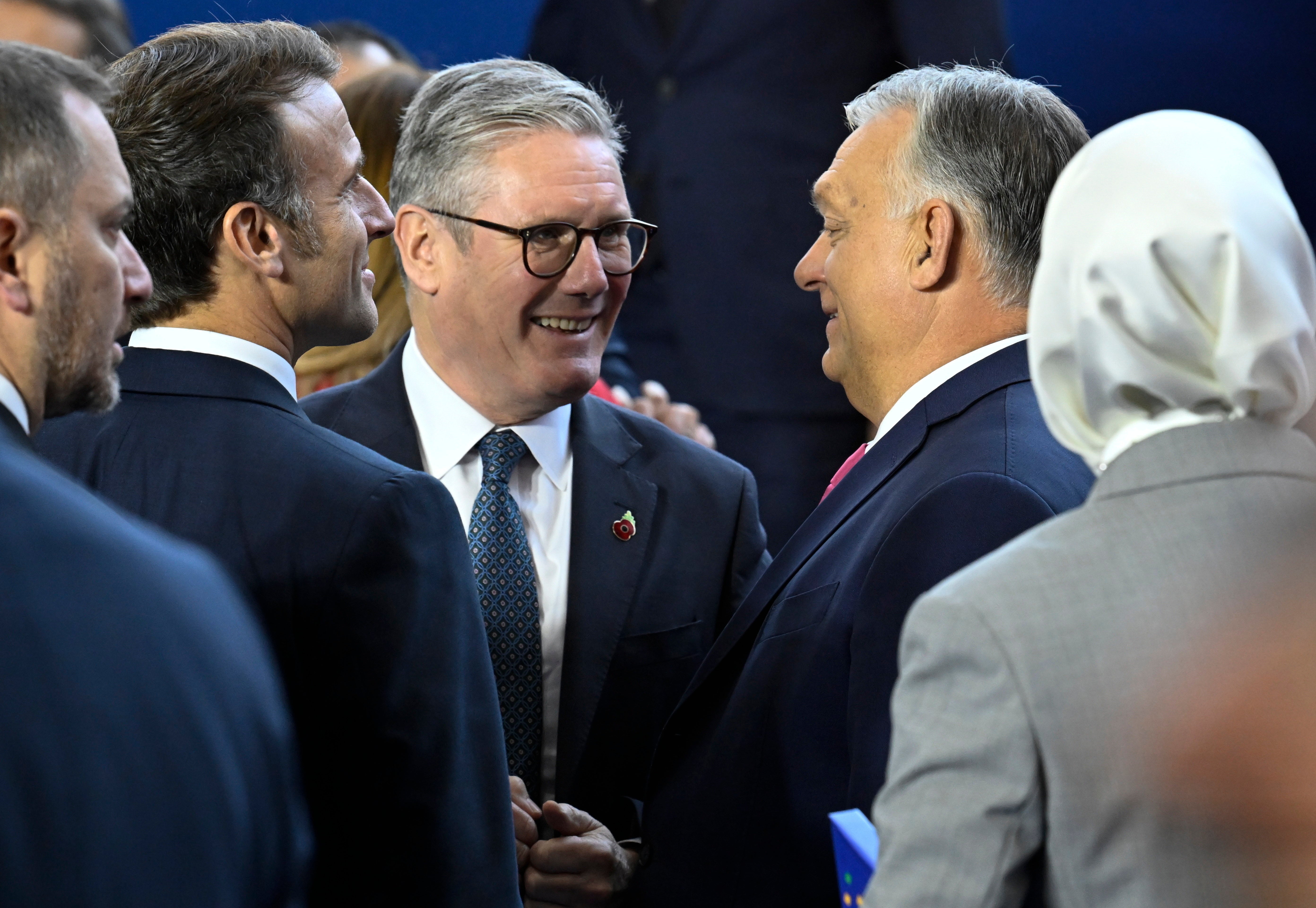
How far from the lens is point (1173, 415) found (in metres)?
1.23

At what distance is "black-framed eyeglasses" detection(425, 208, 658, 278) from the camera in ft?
7.91

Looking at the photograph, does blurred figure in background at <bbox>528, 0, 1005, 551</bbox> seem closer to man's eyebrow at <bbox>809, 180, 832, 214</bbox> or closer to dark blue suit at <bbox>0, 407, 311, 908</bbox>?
man's eyebrow at <bbox>809, 180, 832, 214</bbox>

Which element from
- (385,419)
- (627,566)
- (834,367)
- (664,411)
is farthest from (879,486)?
(664,411)

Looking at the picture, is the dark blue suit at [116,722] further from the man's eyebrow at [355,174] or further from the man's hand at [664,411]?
the man's hand at [664,411]

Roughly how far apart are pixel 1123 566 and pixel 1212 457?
124 millimetres

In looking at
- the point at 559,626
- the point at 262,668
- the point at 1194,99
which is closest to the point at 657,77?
the point at 1194,99

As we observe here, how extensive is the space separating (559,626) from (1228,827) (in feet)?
4.42

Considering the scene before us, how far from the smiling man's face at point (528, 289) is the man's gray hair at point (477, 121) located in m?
0.02

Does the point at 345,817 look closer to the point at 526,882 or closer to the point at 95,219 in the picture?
the point at 526,882

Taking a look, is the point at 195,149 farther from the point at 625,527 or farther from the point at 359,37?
the point at 359,37

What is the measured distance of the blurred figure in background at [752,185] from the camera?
13.5ft

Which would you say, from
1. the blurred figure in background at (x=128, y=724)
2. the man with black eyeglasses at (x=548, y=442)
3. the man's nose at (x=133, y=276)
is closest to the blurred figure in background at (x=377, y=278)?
the man with black eyeglasses at (x=548, y=442)

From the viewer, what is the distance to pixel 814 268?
2248mm

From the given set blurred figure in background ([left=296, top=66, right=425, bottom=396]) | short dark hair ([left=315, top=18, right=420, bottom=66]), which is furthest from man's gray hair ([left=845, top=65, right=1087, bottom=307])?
short dark hair ([left=315, top=18, right=420, bottom=66])
